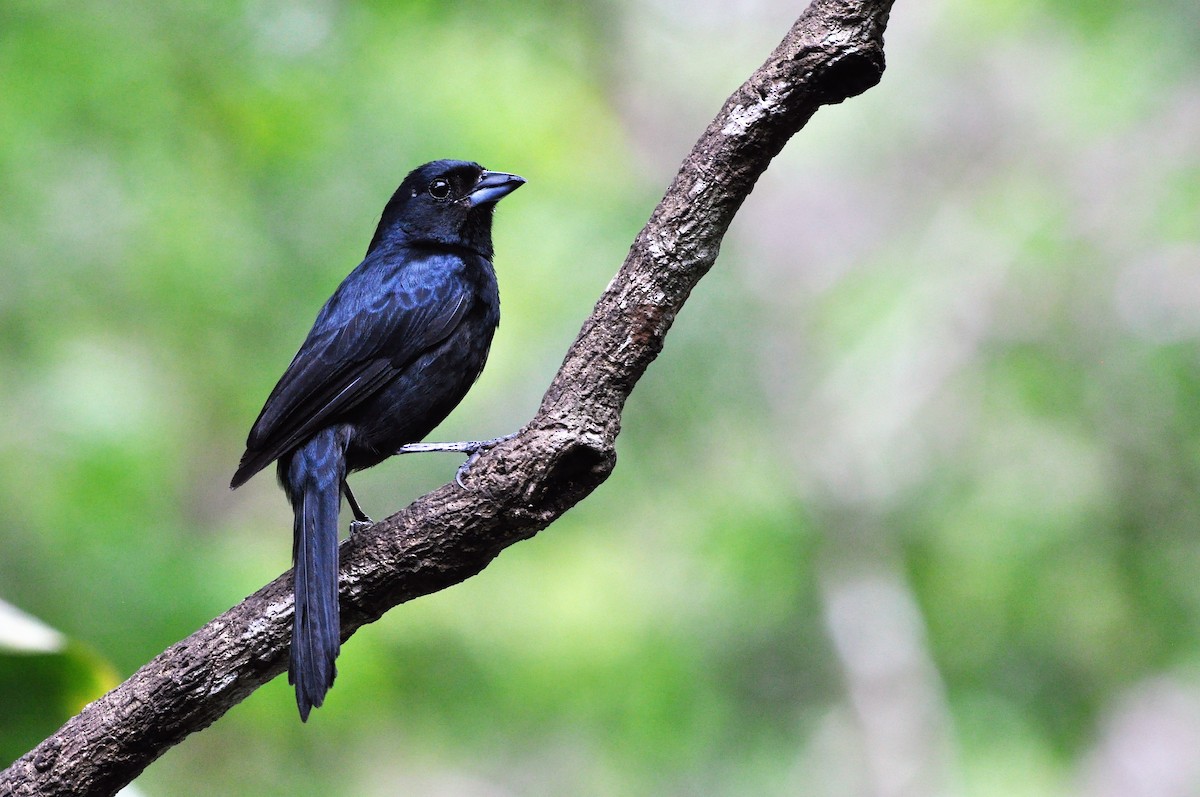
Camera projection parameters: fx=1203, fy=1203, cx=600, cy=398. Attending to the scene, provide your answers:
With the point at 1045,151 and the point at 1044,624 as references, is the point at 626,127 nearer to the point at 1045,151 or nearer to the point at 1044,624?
the point at 1045,151

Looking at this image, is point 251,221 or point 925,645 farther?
point 925,645

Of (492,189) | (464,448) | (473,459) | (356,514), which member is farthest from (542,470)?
(492,189)

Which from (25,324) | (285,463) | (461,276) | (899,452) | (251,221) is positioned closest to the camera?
(285,463)

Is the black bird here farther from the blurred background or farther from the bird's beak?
the blurred background

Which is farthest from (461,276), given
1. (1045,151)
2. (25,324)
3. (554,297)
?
(1045,151)

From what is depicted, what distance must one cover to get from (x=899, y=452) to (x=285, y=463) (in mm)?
5148

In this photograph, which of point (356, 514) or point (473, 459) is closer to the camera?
point (473, 459)

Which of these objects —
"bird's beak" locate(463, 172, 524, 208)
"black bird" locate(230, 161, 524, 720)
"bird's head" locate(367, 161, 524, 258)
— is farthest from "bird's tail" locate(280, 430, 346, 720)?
"bird's beak" locate(463, 172, 524, 208)

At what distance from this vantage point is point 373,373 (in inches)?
152

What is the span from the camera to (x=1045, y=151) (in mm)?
8336

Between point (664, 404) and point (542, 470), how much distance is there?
4641 mm

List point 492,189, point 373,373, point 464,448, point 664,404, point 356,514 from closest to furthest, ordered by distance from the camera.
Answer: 1. point 464,448
2. point 373,373
3. point 356,514
4. point 492,189
5. point 664,404

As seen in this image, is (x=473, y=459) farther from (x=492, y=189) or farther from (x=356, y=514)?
(x=492, y=189)

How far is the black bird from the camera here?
144 inches
